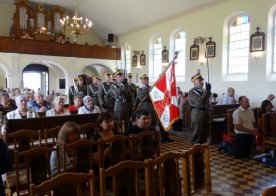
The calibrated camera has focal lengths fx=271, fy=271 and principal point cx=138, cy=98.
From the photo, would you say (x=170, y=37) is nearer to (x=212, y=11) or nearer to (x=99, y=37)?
(x=212, y=11)

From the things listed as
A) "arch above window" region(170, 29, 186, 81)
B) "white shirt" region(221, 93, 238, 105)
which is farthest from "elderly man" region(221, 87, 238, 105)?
"arch above window" region(170, 29, 186, 81)

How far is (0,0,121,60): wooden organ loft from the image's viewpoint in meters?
12.2

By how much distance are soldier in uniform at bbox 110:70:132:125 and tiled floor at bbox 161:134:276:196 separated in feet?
7.62

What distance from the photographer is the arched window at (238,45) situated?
9180 mm

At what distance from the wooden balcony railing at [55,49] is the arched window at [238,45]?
23.4 feet

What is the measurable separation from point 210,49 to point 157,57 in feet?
11.7

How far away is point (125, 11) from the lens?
1281cm

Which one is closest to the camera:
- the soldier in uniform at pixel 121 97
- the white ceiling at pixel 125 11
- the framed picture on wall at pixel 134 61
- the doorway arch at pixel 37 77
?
the soldier in uniform at pixel 121 97

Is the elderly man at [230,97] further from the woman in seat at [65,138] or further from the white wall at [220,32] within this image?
the woman in seat at [65,138]

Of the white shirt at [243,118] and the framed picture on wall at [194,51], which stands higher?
the framed picture on wall at [194,51]

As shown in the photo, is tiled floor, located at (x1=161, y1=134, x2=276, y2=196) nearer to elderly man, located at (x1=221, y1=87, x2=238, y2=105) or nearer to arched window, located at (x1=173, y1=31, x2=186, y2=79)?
elderly man, located at (x1=221, y1=87, x2=238, y2=105)

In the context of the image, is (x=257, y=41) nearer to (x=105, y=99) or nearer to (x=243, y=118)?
(x=243, y=118)

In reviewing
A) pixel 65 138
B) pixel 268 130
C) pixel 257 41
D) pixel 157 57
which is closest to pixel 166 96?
pixel 65 138

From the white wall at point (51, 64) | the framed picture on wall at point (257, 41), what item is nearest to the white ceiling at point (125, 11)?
the framed picture on wall at point (257, 41)
